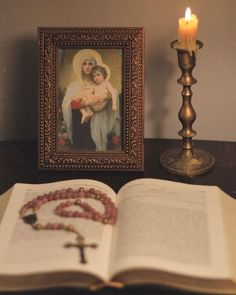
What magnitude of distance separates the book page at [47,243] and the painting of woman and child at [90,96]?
0.50ft

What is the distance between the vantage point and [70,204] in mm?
970

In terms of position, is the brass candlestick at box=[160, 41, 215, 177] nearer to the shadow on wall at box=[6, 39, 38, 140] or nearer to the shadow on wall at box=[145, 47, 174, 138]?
the shadow on wall at box=[145, 47, 174, 138]

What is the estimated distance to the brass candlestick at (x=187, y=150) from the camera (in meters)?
1.08

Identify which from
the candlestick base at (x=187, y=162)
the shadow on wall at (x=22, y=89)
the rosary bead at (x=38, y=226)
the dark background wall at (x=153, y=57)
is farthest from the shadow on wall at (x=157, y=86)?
the rosary bead at (x=38, y=226)

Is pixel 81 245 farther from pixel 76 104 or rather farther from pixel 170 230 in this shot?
pixel 76 104

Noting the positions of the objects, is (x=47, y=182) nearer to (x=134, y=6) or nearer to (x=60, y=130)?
(x=60, y=130)

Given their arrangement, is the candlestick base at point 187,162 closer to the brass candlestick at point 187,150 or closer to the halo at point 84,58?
the brass candlestick at point 187,150

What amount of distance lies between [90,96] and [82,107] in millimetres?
27

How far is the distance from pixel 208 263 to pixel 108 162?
36 centimetres

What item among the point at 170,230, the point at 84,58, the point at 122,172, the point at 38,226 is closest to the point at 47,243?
the point at 38,226

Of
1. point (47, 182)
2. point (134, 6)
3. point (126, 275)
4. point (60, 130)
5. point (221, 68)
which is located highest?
point (134, 6)

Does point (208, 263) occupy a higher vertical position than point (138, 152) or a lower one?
lower

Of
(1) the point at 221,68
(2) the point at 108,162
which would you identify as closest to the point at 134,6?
(1) the point at 221,68

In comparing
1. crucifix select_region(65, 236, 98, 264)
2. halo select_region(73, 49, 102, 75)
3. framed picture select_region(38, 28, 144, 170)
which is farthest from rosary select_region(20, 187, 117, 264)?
halo select_region(73, 49, 102, 75)
